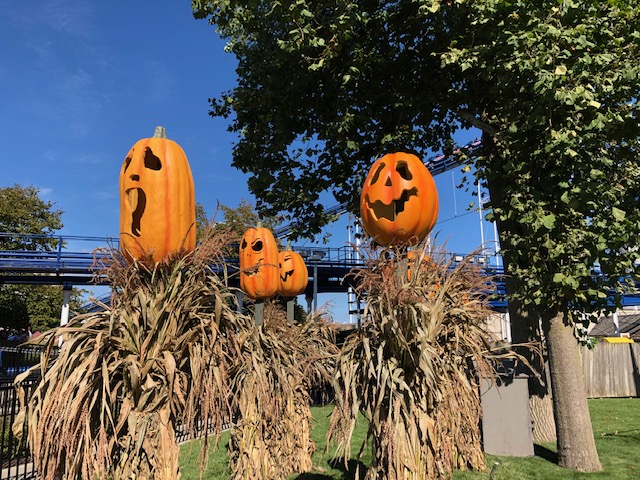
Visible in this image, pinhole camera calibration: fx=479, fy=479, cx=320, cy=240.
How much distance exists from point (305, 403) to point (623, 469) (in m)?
4.07

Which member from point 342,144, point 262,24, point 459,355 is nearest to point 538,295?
point 459,355

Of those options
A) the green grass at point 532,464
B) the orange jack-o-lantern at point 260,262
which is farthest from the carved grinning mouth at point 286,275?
the green grass at point 532,464

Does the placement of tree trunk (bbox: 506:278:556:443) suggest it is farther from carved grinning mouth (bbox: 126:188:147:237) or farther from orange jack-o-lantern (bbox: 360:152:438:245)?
carved grinning mouth (bbox: 126:188:147:237)

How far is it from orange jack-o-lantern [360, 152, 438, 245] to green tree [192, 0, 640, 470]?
2.12 m

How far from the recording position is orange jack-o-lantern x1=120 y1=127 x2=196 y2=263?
11.0 feet

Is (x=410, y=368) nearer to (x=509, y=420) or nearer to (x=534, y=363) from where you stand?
(x=509, y=420)

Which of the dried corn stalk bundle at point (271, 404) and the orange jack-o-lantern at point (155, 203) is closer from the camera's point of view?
the orange jack-o-lantern at point (155, 203)

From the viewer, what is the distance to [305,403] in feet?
21.0

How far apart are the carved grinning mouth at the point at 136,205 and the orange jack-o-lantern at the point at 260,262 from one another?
120 inches

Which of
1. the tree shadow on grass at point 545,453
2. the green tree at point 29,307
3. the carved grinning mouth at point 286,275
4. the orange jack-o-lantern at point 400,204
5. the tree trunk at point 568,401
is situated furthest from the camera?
the green tree at point 29,307

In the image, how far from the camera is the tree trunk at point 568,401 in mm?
6055

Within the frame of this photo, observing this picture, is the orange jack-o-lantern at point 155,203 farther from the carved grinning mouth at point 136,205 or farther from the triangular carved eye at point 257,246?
the triangular carved eye at point 257,246

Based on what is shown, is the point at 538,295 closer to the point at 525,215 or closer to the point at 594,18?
the point at 525,215

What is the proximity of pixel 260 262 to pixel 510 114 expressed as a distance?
4.19 metres
